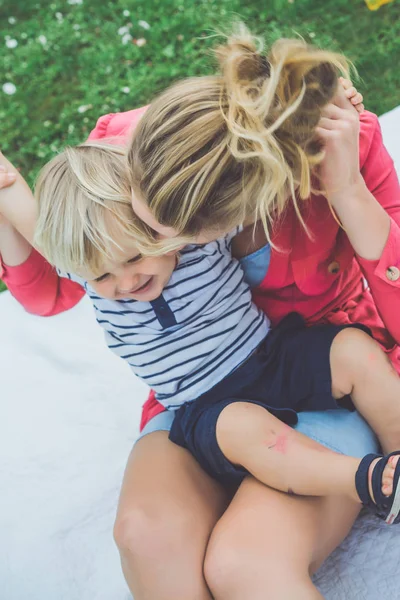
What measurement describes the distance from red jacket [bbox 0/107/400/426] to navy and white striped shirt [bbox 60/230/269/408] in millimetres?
109

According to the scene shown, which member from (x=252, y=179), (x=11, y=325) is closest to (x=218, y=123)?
(x=252, y=179)

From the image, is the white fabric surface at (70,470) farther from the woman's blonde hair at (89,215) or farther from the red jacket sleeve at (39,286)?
the woman's blonde hair at (89,215)

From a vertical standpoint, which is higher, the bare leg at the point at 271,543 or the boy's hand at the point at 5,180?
the boy's hand at the point at 5,180

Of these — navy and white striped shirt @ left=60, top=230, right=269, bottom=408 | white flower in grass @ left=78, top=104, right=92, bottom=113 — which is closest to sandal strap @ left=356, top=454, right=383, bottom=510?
navy and white striped shirt @ left=60, top=230, right=269, bottom=408

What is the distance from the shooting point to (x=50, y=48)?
3375 mm

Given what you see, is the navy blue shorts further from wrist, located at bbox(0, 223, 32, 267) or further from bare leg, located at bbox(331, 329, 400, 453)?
wrist, located at bbox(0, 223, 32, 267)

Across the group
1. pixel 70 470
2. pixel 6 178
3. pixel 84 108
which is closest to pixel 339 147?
pixel 6 178

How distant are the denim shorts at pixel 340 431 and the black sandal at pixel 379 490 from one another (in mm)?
127

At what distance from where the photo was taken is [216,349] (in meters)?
1.46

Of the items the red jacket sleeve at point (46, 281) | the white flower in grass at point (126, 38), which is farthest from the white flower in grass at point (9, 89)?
the red jacket sleeve at point (46, 281)

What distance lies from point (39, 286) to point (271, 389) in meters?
0.57

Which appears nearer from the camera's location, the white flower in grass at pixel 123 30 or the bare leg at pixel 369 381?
the bare leg at pixel 369 381

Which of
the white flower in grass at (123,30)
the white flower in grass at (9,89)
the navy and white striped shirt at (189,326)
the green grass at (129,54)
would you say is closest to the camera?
the navy and white striped shirt at (189,326)

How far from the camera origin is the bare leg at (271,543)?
1.20m
